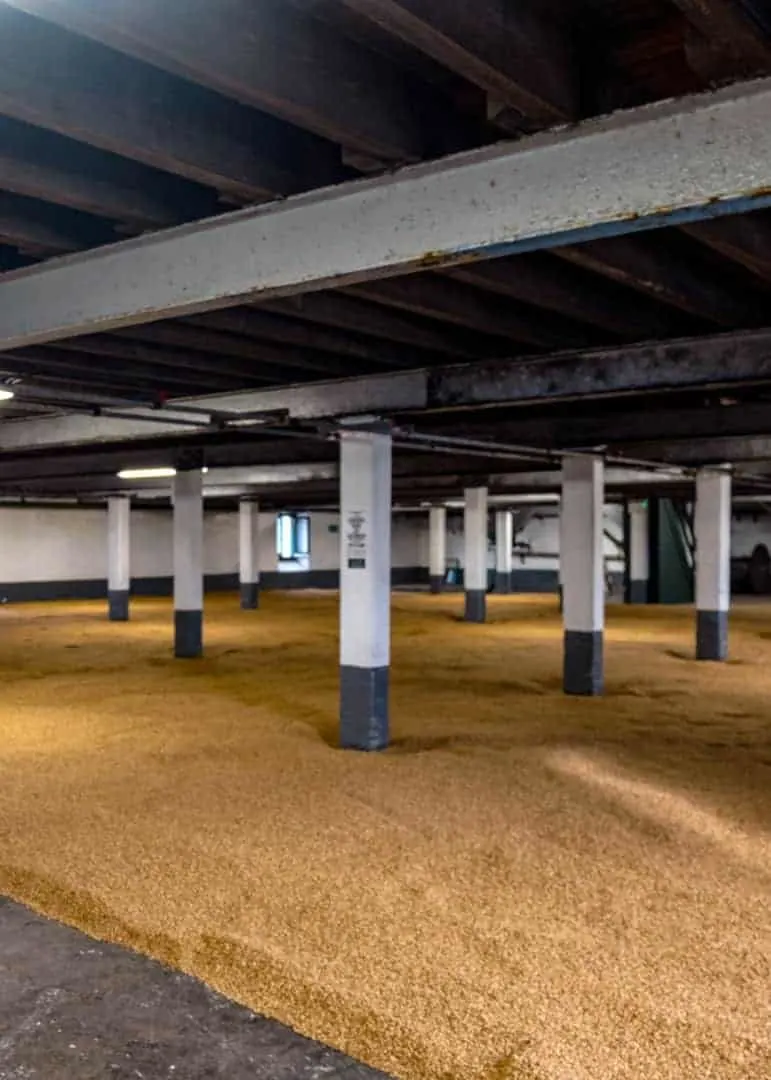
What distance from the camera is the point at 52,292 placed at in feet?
12.6

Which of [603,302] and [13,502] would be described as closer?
[603,302]

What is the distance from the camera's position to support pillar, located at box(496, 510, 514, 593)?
77.9 feet

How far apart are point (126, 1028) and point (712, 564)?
34.1 feet

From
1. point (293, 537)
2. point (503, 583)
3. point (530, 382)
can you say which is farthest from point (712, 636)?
point (293, 537)

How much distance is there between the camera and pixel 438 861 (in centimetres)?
440

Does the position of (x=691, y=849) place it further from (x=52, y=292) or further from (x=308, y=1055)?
(x=52, y=292)

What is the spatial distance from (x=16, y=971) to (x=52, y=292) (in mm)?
2546

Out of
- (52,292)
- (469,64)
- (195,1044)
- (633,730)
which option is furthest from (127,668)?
(469,64)

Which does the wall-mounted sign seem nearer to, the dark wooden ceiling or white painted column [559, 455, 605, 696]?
the dark wooden ceiling

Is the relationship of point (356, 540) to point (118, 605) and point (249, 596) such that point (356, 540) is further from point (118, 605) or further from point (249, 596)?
point (249, 596)

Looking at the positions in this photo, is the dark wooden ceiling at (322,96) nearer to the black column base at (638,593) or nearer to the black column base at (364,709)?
the black column base at (364,709)

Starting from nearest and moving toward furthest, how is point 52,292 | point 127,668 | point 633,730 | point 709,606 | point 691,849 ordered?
1. point 52,292
2. point 691,849
3. point 633,730
4. point 127,668
5. point 709,606

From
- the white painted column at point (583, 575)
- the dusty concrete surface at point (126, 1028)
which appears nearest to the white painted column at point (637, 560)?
the white painted column at point (583, 575)

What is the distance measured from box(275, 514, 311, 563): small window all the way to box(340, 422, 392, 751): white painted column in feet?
64.0
